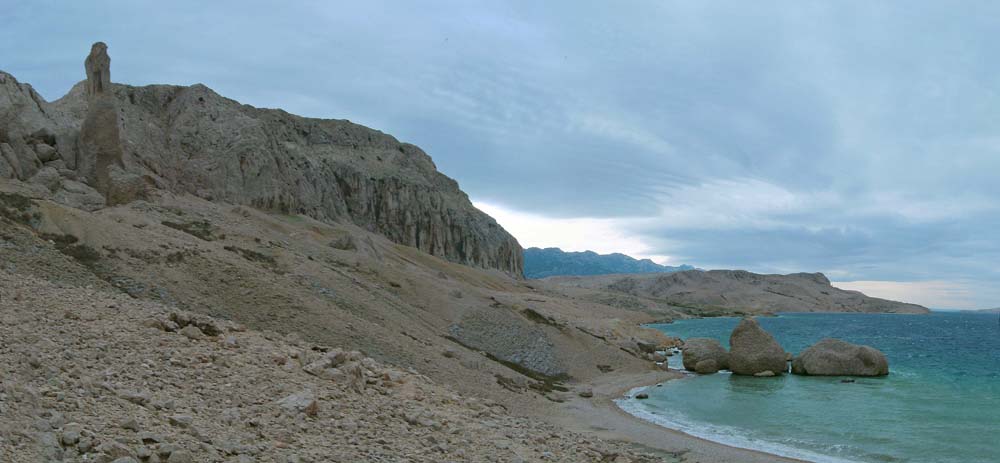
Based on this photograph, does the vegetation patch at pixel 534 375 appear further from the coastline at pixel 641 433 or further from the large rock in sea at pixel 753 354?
the large rock in sea at pixel 753 354

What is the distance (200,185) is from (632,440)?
4970 cm

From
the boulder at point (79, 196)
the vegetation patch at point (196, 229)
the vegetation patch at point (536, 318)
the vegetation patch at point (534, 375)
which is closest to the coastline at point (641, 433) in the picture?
the vegetation patch at point (534, 375)

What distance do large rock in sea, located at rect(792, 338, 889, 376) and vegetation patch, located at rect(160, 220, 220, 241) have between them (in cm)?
3447

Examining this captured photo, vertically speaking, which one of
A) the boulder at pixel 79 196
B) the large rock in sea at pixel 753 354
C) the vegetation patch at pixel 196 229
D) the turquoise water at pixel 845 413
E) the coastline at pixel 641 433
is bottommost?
the coastline at pixel 641 433

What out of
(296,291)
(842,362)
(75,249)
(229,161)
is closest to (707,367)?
(842,362)

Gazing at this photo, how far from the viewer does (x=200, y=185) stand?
5903cm

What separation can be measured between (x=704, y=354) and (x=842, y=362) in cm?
804

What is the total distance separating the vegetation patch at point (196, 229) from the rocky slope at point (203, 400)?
13445 mm

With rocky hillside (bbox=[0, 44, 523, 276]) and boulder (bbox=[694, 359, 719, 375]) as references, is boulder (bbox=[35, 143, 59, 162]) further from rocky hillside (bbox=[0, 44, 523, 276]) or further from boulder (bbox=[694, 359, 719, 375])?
boulder (bbox=[694, 359, 719, 375])

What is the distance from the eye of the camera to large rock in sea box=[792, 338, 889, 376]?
40688 mm

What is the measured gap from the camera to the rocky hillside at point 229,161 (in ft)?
132

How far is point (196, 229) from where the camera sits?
107 feet

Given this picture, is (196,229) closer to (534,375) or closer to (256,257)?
(256,257)

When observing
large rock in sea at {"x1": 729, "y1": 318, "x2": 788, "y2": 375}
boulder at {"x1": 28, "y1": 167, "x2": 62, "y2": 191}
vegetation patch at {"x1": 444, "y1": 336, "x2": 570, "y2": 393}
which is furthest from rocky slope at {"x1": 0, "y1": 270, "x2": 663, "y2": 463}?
large rock in sea at {"x1": 729, "y1": 318, "x2": 788, "y2": 375}
